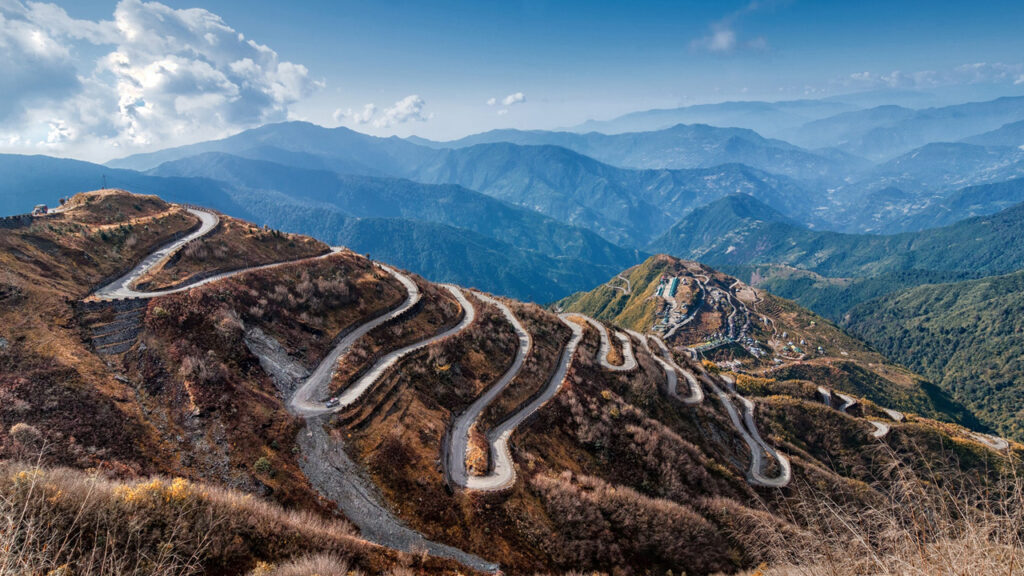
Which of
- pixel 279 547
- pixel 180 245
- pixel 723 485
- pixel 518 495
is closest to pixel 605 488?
pixel 518 495

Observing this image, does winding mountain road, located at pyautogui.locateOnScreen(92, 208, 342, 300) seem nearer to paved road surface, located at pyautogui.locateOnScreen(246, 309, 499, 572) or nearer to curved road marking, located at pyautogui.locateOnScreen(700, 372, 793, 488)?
paved road surface, located at pyautogui.locateOnScreen(246, 309, 499, 572)

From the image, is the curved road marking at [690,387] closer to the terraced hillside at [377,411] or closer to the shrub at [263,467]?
the terraced hillside at [377,411]

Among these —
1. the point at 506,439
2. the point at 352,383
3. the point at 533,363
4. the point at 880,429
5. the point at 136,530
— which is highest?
the point at 136,530

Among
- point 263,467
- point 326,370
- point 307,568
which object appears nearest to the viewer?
point 307,568

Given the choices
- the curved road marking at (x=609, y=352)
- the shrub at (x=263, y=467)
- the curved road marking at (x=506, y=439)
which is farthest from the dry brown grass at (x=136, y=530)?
the curved road marking at (x=609, y=352)

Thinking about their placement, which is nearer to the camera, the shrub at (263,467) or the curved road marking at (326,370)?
the shrub at (263,467)

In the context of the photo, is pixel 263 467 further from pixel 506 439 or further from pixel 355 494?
pixel 506 439

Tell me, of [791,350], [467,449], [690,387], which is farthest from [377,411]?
[791,350]
